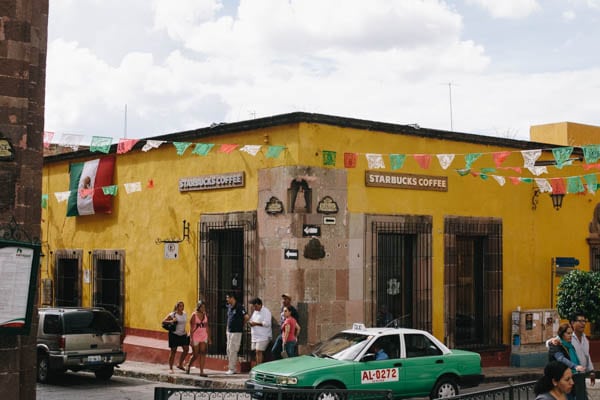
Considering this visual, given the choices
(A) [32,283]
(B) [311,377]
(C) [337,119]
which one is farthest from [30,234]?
(C) [337,119]

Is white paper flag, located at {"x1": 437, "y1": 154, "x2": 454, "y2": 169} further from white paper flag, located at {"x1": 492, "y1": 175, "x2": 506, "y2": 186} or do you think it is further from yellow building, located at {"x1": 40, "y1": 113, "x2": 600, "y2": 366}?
white paper flag, located at {"x1": 492, "y1": 175, "x2": 506, "y2": 186}

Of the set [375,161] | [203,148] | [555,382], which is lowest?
[555,382]

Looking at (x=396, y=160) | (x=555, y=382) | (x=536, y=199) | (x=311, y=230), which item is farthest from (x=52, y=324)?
(x=555, y=382)

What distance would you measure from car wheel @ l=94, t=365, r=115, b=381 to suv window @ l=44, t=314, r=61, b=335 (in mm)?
1415

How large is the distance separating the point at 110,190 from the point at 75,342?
19.8 feet

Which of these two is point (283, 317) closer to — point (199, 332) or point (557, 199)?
point (199, 332)

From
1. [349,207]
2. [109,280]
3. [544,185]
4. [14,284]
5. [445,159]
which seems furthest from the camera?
[109,280]

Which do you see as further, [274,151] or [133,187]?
[133,187]

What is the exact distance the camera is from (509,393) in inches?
391

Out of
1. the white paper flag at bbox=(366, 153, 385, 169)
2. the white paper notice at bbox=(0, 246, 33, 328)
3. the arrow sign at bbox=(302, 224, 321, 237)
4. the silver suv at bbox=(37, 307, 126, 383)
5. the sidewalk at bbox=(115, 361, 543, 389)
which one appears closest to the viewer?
the white paper notice at bbox=(0, 246, 33, 328)

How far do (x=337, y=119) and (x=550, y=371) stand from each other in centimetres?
1198

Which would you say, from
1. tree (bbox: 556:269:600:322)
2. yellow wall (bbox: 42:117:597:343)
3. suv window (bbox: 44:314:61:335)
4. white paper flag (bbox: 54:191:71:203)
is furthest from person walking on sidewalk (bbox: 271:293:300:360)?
white paper flag (bbox: 54:191:71:203)

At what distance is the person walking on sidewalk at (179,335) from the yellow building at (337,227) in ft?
2.73

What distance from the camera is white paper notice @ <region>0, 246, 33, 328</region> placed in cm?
1174
